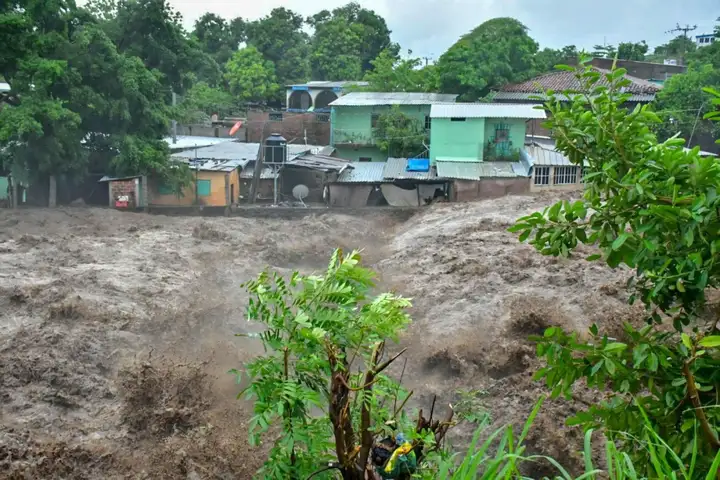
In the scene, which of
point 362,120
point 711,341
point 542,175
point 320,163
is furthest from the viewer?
point 362,120

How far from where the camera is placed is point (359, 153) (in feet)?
116

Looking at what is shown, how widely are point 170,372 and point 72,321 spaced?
159 inches

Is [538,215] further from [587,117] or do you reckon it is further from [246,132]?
[246,132]

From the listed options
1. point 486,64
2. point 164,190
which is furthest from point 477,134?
point 164,190

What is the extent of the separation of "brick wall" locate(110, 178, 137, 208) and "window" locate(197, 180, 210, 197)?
2.49 m

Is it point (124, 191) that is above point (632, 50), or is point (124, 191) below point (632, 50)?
below

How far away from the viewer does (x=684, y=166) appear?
4066mm

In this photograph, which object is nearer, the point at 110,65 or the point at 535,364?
the point at 535,364

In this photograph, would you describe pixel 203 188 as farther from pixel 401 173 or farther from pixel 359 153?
pixel 359 153

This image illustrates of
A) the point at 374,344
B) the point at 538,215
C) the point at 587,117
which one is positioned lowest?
the point at 374,344

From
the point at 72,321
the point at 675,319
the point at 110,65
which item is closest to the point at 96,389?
the point at 72,321

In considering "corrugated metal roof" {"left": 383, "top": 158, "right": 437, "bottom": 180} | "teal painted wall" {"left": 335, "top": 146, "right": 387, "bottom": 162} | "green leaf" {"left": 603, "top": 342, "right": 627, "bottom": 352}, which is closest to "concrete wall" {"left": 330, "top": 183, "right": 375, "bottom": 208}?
"corrugated metal roof" {"left": 383, "top": 158, "right": 437, "bottom": 180}

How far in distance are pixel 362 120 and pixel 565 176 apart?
33.5 ft

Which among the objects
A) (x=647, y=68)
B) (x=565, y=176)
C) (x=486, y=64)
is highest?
(x=647, y=68)
